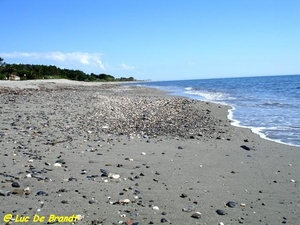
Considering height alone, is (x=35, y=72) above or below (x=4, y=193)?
above

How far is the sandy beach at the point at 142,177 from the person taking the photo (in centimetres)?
373

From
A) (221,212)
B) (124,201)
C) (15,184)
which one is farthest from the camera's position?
(15,184)

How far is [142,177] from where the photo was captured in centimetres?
509

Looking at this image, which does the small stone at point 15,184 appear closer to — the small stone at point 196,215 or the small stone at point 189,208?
the small stone at point 189,208

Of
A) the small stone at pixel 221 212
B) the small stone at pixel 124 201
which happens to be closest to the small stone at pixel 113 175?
the small stone at pixel 124 201

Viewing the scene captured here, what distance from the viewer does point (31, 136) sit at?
7.74 metres

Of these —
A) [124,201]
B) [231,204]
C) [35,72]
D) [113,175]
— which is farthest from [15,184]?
[35,72]

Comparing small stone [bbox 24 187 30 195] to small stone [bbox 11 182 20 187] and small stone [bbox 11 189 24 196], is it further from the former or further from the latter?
small stone [bbox 11 182 20 187]

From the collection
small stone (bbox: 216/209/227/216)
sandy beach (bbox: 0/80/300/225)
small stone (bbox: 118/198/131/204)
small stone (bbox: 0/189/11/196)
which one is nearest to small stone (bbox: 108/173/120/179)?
sandy beach (bbox: 0/80/300/225)

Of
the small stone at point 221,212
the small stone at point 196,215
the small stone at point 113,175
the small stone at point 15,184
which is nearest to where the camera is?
the small stone at point 196,215

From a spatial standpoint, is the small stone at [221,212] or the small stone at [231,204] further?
the small stone at [231,204]

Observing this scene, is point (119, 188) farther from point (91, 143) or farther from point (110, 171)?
point (91, 143)

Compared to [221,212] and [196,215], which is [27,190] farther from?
[221,212]

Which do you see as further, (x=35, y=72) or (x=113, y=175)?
(x=35, y=72)
